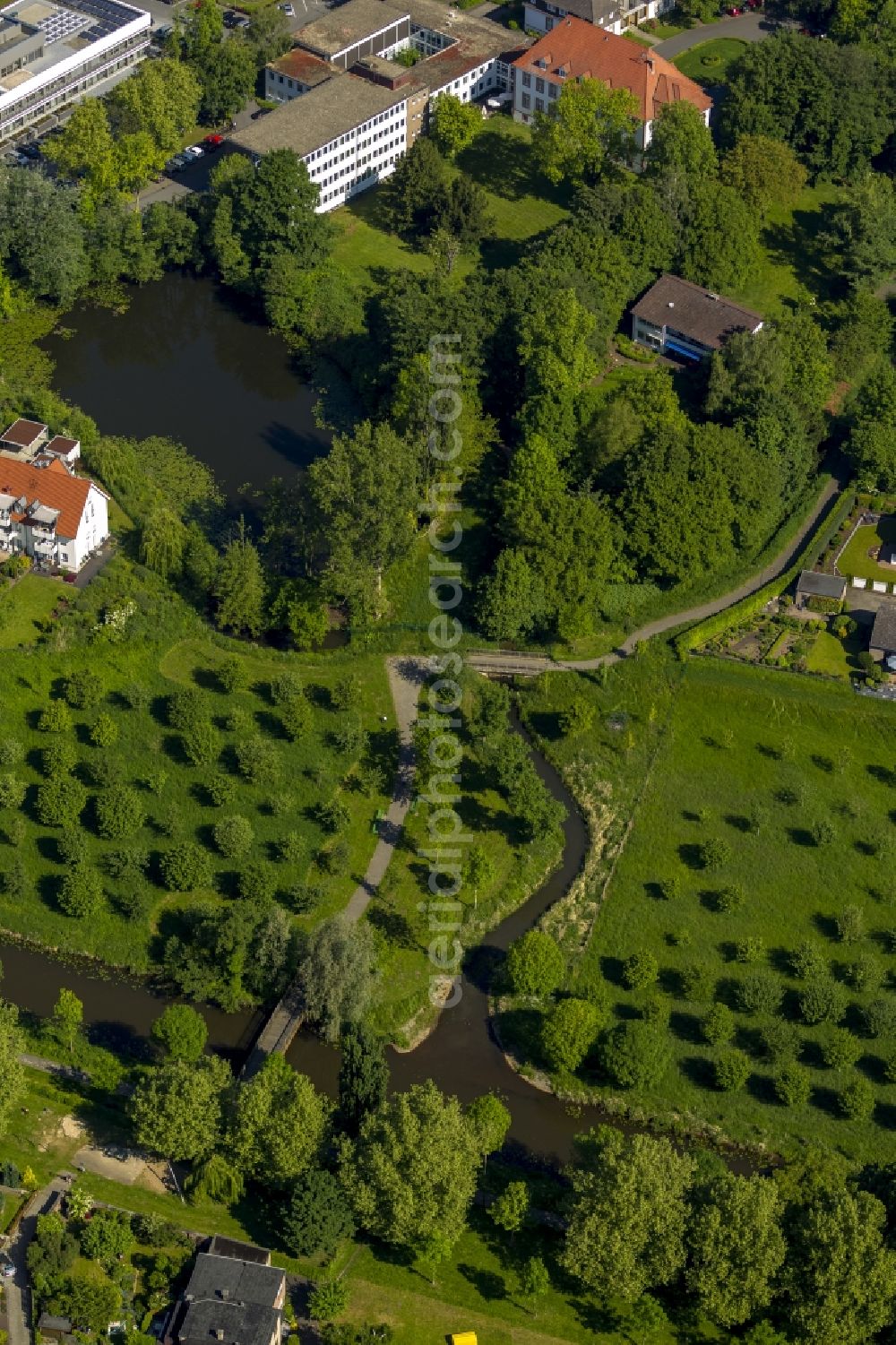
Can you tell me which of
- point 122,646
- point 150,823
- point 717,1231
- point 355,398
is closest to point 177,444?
point 355,398

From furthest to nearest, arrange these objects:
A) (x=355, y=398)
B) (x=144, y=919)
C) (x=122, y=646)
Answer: (x=355, y=398) → (x=122, y=646) → (x=144, y=919)

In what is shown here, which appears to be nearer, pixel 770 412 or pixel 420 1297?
pixel 420 1297

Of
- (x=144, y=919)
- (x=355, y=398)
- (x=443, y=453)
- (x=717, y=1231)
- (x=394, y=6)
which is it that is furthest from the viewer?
(x=394, y=6)

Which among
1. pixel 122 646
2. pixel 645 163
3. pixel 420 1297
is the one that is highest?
pixel 645 163

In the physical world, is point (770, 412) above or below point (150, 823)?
above

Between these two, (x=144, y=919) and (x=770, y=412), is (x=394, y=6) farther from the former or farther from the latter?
(x=144, y=919)

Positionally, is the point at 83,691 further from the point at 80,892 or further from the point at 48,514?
the point at 80,892

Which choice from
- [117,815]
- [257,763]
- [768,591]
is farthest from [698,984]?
[117,815]
